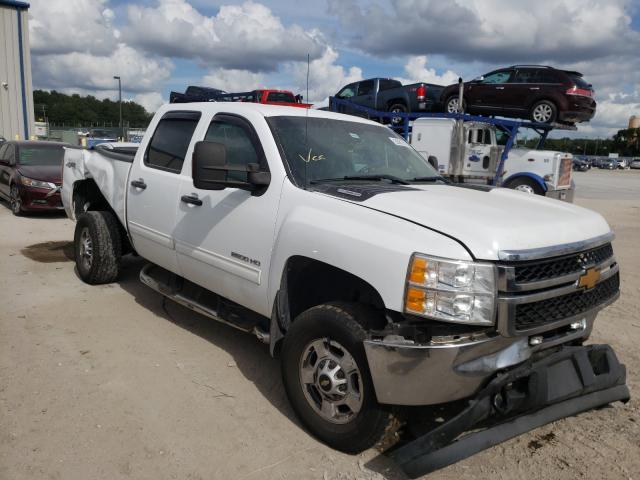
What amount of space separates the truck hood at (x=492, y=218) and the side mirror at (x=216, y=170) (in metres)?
0.85

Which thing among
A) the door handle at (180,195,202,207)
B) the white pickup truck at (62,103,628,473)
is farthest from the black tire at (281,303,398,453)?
the door handle at (180,195,202,207)

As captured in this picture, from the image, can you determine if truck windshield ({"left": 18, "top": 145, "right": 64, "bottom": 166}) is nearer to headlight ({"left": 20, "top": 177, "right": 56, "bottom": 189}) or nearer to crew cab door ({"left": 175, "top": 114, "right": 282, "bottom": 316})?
headlight ({"left": 20, "top": 177, "right": 56, "bottom": 189})

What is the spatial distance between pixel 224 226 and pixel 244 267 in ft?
1.19

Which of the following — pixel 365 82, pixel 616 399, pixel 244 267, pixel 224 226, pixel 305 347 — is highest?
pixel 365 82

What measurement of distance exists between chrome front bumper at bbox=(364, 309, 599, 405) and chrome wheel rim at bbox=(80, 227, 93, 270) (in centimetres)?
430

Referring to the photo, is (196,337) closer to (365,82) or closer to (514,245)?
(514,245)

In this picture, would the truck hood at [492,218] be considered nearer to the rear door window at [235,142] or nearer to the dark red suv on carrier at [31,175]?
the rear door window at [235,142]

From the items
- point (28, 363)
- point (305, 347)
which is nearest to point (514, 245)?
point (305, 347)

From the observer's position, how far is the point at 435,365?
2670mm

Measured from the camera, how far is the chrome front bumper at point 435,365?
8.71 ft

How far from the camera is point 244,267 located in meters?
3.80

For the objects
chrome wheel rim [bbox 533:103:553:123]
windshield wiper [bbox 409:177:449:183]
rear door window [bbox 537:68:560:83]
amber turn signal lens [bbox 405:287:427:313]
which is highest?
rear door window [bbox 537:68:560:83]

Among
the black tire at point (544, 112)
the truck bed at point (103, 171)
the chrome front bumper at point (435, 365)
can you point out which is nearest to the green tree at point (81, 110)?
the black tire at point (544, 112)

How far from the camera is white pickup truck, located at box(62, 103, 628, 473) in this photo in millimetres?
2693
